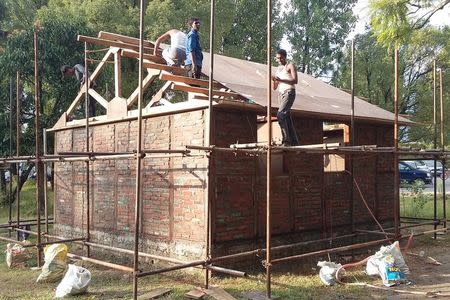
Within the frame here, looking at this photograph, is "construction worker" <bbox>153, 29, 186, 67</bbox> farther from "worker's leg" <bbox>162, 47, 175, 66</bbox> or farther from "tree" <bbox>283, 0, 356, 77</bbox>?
"tree" <bbox>283, 0, 356, 77</bbox>

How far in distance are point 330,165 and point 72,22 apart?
36.8 ft

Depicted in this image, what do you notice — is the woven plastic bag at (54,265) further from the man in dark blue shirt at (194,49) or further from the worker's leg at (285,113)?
the worker's leg at (285,113)

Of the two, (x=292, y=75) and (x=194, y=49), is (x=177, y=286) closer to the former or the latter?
(x=292, y=75)

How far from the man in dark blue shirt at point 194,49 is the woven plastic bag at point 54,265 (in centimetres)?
419

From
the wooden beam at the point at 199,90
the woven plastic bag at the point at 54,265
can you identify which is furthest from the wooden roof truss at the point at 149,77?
the woven plastic bag at the point at 54,265

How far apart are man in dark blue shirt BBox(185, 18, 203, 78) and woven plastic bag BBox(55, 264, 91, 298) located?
4.14 metres

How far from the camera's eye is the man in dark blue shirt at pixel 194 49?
904 centimetres

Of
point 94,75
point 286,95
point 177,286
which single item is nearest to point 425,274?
point 286,95

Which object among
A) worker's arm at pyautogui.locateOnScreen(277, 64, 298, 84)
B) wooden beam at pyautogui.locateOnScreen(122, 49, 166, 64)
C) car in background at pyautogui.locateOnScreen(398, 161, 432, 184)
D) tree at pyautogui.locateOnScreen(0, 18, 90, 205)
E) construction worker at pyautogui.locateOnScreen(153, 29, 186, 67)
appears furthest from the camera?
car in background at pyautogui.locateOnScreen(398, 161, 432, 184)

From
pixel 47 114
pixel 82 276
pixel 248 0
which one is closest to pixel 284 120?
pixel 82 276

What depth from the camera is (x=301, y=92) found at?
1149cm

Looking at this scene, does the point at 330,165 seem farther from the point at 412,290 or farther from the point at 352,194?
the point at 412,290

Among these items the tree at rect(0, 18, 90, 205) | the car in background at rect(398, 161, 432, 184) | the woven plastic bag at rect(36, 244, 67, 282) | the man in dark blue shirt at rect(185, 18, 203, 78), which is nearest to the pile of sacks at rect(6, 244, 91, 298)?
the woven plastic bag at rect(36, 244, 67, 282)

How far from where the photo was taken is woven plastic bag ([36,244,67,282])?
8695 mm
